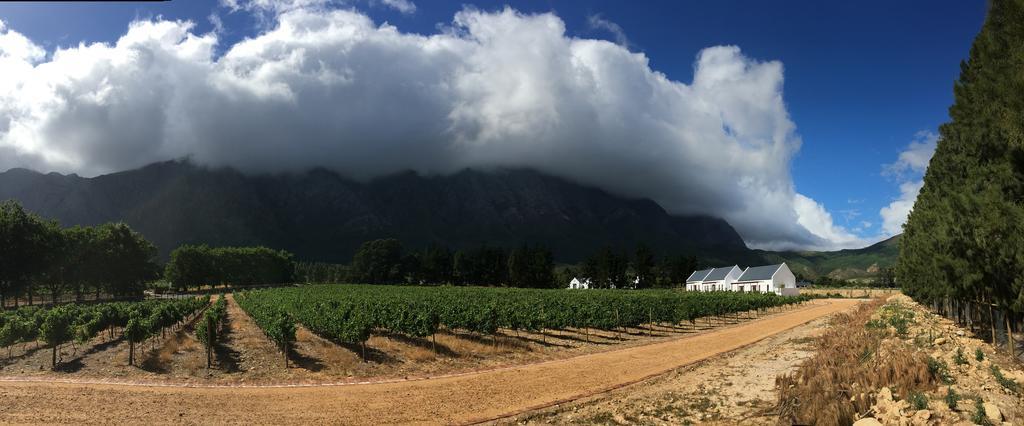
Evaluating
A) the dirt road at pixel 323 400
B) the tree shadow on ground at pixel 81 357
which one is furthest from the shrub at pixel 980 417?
the tree shadow on ground at pixel 81 357

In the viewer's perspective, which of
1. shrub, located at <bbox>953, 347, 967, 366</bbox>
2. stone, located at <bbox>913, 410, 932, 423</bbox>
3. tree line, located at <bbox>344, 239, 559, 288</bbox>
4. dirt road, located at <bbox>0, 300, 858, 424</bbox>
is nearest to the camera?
stone, located at <bbox>913, 410, 932, 423</bbox>

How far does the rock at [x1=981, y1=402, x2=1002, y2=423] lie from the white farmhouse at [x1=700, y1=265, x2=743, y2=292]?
118116 mm

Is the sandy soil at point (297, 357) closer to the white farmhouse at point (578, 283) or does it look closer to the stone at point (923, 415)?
the stone at point (923, 415)

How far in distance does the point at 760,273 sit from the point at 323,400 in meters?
119

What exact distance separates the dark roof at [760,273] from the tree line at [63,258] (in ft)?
423

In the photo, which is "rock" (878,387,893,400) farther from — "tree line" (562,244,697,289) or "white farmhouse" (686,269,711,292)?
"white farmhouse" (686,269,711,292)

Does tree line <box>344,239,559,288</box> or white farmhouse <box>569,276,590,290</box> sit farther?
white farmhouse <box>569,276,590,290</box>

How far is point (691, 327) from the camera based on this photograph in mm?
48625

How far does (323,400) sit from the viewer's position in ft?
58.2

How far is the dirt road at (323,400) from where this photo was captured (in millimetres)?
15375

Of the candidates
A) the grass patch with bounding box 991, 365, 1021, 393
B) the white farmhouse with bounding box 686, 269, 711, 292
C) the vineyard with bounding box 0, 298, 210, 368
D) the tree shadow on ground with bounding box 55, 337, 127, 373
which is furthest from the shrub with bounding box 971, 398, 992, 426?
the white farmhouse with bounding box 686, 269, 711, 292

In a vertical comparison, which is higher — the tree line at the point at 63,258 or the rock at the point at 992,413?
the tree line at the point at 63,258

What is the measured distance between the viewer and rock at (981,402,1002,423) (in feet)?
38.4

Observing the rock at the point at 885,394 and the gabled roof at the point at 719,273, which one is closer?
the rock at the point at 885,394
